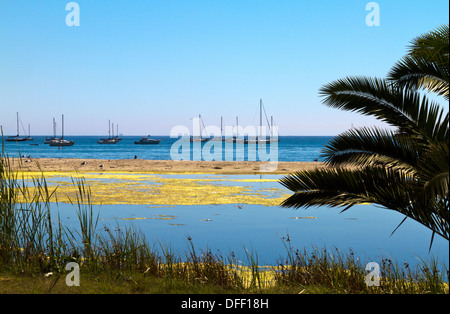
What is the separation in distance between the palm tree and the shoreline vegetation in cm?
117

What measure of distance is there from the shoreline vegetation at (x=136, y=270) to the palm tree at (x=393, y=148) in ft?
3.83

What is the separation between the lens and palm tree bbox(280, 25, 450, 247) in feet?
22.1

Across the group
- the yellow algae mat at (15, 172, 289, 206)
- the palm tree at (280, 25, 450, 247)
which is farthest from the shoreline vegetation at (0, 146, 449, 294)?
the yellow algae mat at (15, 172, 289, 206)

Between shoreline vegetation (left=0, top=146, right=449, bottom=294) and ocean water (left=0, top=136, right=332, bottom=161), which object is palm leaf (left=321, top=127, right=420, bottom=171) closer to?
shoreline vegetation (left=0, top=146, right=449, bottom=294)

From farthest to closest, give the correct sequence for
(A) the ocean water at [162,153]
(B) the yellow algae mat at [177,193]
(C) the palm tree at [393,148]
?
(A) the ocean water at [162,153] < (B) the yellow algae mat at [177,193] < (C) the palm tree at [393,148]

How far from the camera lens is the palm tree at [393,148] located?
6738 mm

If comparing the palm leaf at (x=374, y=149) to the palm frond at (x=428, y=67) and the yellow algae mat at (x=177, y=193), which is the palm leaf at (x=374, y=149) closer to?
the palm frond at (x=428, y=67)

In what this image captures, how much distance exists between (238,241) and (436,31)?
6907mm

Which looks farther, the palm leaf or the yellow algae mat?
the yellow algae mat

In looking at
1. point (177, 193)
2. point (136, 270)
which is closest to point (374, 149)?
point (136, 270)

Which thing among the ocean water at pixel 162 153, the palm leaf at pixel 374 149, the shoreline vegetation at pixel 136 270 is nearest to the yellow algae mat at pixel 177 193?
the shoreline vegetation at pixel 136 270
